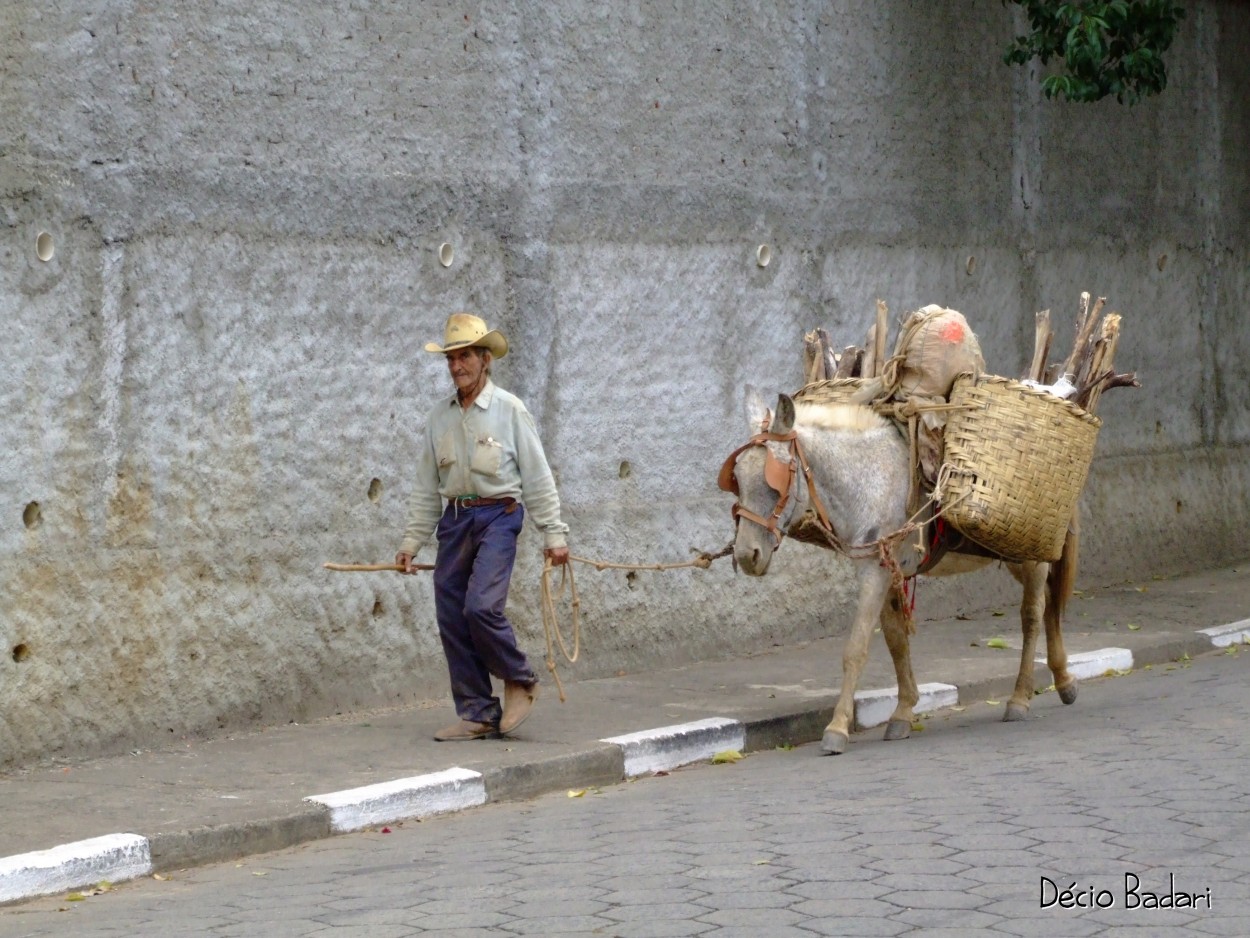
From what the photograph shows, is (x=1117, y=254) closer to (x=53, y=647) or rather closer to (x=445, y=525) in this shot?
(x=445, y=525)

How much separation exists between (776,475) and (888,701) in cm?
197

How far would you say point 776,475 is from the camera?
8.30 m

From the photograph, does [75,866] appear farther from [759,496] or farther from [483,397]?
[759,496]

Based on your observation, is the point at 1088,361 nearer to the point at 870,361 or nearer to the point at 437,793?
the point at 870,361

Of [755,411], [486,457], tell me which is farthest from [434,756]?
[755,411]

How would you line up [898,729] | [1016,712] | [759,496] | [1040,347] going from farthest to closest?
[1040,347]
[1016,712]
[898,729]
[759,496]

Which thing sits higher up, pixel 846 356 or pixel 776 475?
pixel 846 356

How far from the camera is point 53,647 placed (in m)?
8.01

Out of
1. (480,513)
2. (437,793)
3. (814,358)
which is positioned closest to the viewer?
(437,793)

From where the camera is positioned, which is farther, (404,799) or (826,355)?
(826,355)

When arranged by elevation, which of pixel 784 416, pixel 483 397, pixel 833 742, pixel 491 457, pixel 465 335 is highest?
pixel 465 335

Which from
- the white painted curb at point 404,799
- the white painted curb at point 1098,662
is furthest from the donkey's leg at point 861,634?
the white painted curb at point 1098,662

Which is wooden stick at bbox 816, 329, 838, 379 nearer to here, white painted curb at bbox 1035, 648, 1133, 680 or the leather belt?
the leather belt

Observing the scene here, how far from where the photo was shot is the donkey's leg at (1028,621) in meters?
9.36
